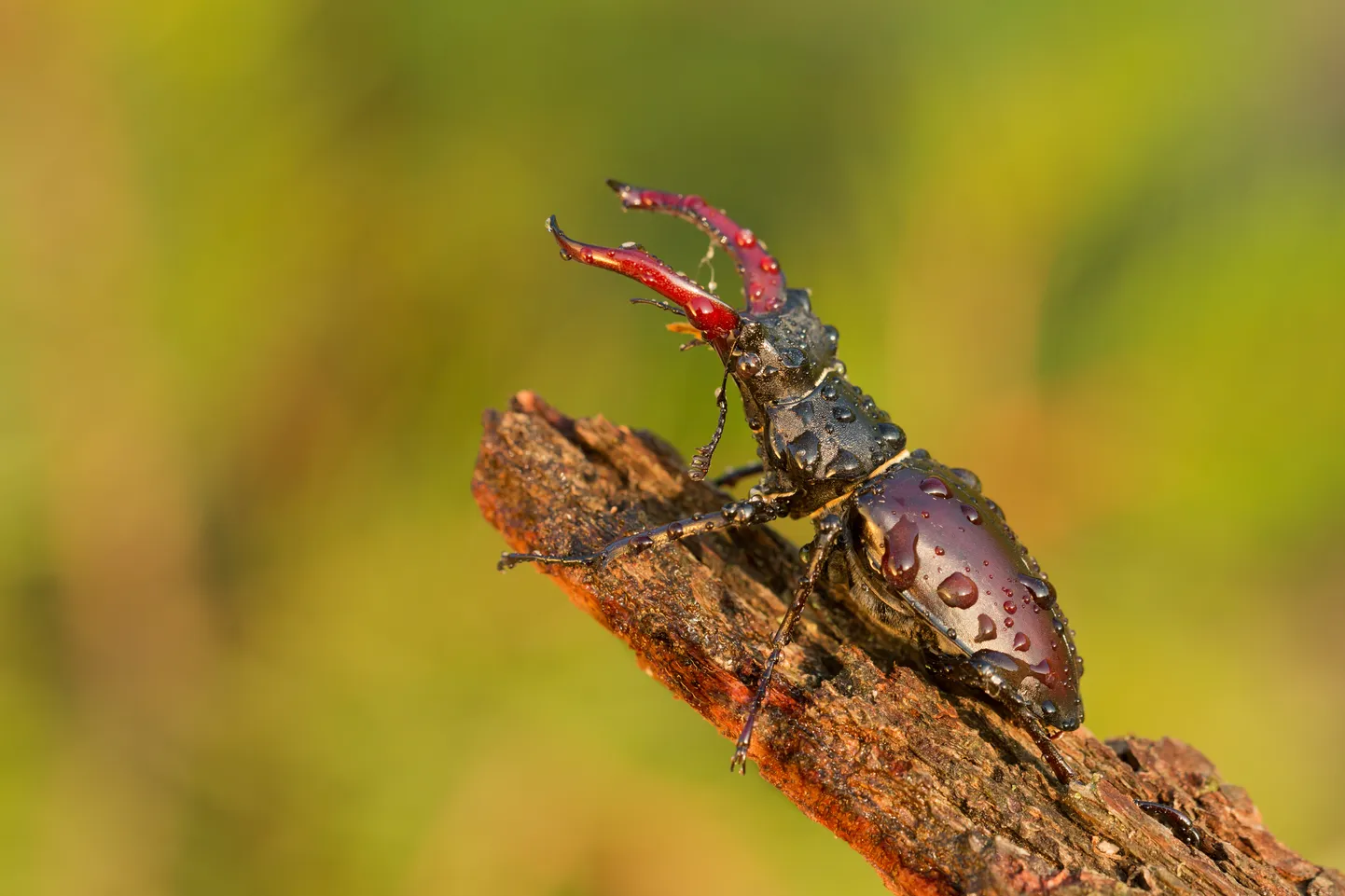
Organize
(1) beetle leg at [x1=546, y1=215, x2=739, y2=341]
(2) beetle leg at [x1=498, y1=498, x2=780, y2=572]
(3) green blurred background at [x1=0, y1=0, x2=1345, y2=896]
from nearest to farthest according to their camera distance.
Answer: (2) beetle leg at [x1=498, y1=498, x2=780, y2=572], (1) beetle leg at [x1=546, y1=215, x2=739, y2=341], (3) green blurred background at [x1=0, y1=0, x2=1345, y2=896]

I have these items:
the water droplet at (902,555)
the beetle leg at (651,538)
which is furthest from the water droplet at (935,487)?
the beetle leg at (651,538)

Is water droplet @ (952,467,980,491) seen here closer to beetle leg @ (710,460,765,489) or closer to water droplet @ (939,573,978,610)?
water droplet @ (939,573,978,610)

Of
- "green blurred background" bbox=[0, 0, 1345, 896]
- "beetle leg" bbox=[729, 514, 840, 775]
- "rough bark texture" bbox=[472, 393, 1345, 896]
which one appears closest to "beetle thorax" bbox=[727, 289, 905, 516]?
"beetle leg" bbox=[729, 514, 840, 775]

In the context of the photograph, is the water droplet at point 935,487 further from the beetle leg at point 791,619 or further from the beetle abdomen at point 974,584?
the beetle leg at point 791,619

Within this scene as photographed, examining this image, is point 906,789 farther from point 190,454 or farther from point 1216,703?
point 190,454

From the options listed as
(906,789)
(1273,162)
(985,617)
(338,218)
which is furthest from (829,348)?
(1273,162)

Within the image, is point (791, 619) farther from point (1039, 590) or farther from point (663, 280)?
point (663, 280)

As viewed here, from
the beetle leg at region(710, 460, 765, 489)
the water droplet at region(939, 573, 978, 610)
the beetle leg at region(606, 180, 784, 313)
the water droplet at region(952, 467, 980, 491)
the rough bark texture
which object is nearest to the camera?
the rough bark texture
